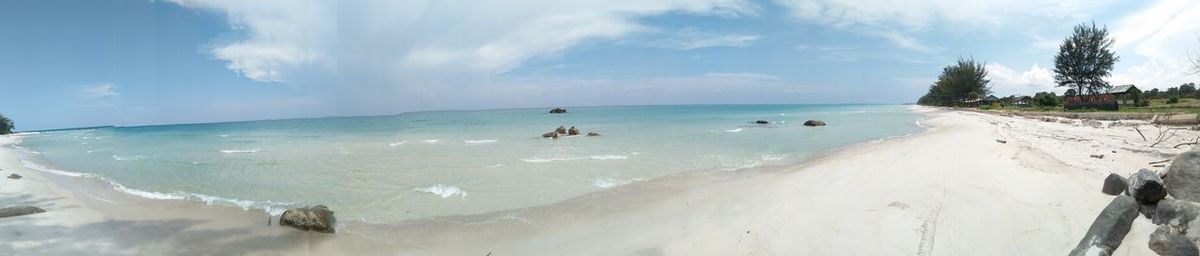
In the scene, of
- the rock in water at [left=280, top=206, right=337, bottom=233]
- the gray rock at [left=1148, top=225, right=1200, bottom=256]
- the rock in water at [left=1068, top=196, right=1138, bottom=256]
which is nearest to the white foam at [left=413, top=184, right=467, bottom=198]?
the rock in water at [left=280, top=206, right=337, bottom=233]

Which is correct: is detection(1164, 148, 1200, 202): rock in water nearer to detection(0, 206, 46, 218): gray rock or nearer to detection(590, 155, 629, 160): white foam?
detection(590, 155, 629, 160): white foam

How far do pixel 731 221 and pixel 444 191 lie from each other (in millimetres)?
6459

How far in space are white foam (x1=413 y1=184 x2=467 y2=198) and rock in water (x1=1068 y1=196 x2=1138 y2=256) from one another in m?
9.16

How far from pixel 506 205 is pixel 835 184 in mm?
5891

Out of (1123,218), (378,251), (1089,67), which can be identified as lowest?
(378,251)

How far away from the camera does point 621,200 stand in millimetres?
9422

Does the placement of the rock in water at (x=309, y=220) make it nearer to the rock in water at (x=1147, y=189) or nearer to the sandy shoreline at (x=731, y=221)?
the sandy shoreline at (x=731, y=221)

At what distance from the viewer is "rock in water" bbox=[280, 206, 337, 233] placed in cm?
775

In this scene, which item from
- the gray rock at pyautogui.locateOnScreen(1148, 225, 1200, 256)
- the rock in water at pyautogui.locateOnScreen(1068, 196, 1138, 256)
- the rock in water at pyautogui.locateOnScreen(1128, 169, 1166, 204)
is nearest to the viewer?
the gray rock at pyautogui.locateOnScreen(1148, 225, 1200, 256)

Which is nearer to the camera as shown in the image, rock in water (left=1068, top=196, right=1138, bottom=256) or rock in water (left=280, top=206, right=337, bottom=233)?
rock in water (left=1068, top=196, right=1138, bottom=256)

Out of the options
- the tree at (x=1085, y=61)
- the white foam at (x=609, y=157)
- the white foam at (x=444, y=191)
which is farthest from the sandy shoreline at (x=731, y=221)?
the tree at (x=1085, y=61)

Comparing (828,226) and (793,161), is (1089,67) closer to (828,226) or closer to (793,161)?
(793,161)

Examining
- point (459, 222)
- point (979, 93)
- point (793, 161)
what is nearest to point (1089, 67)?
point (979, 93)

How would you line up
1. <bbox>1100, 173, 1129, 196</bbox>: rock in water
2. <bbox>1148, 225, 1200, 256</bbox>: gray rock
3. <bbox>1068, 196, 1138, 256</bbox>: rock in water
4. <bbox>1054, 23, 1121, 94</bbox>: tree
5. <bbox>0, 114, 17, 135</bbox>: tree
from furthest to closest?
<bbox>0, 114, 17, 135</bbox>: tree
<bbox>1054, 23, 1121, 94</bbox>: tree
<bbox>1100, 173, 1129, 196</bbox>: rock in water
<bbox>1068, 196, 1138, 256</bbox>: rock in water
<bbox>1148, 225, 1200, 256</bbox>: gray rock
